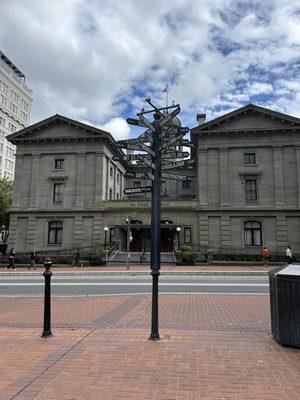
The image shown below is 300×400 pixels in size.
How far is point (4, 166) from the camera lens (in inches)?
3853

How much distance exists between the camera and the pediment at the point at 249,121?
117 feet

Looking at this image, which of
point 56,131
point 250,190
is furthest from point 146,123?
point 56,131

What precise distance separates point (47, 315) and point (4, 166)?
326 ft

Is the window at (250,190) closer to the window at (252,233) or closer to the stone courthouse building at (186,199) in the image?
the stone courthouse building at (186,199)

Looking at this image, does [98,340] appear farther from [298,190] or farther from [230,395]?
[298,190]

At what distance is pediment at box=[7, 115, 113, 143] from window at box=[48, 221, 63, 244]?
932cm

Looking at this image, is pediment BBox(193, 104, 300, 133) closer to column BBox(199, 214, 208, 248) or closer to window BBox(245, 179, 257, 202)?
window BBox(245, 179, 257, 202)

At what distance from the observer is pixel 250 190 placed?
118 feet

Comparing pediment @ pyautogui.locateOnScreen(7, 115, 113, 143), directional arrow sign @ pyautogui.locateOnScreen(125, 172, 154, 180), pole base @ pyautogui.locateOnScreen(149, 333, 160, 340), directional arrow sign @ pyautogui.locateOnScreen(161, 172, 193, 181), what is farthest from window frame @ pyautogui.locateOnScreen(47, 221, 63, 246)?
pole base @ pyautogui.locateOnScreen(149, 333, 160, 340)

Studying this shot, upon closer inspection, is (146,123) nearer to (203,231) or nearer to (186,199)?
(203,231)

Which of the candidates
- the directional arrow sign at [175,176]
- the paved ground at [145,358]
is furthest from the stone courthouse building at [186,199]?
the directional arrow sign at [175,176]

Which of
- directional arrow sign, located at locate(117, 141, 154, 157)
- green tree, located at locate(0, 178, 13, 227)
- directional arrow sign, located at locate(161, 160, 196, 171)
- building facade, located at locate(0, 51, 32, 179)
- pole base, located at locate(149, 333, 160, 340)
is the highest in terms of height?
building facade, located at locate(0, 51, 32, 179)

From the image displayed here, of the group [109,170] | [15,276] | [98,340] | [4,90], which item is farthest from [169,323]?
[4,90]

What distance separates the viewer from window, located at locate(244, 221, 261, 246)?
34.8m
